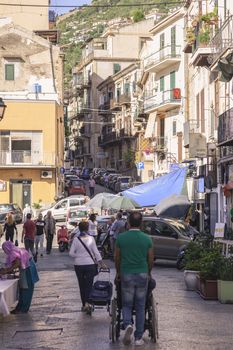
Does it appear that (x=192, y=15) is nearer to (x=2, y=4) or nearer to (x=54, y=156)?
(x=54, y=156)

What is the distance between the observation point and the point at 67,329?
41.5 ft

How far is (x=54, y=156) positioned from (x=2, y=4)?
17905 millimetres

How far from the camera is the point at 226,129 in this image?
101 ft

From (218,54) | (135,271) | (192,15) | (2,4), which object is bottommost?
(135,271)

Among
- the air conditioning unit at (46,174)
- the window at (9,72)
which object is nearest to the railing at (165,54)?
the window at (9,72)

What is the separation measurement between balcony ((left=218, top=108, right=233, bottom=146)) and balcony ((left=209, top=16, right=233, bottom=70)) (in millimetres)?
2127

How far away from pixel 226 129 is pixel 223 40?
3.15 meters

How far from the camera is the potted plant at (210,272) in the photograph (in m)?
16.3

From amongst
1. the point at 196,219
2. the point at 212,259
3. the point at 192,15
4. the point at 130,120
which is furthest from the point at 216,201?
the point at 130,120

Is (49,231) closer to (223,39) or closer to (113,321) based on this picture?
(223,39)

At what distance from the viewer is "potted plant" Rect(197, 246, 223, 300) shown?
16.3m

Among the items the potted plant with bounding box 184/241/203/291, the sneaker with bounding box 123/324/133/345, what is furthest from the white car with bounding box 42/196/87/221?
the sneaker with bounding box 123/324/133/345

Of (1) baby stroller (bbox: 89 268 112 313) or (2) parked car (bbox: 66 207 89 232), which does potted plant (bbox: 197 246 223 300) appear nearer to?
(1) baby stroller (bbox: 89 268 112 313)

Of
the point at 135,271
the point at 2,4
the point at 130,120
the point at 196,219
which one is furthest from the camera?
the point at 130,120
